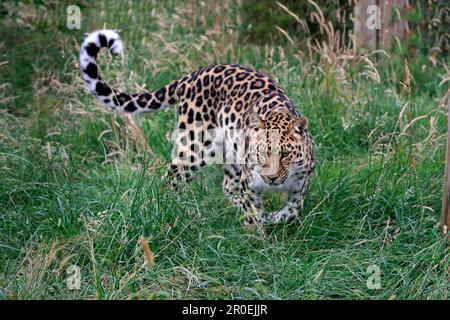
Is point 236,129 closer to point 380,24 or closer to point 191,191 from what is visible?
point 191,191

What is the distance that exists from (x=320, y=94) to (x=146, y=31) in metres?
2.61

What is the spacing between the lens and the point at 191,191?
18.5 ft

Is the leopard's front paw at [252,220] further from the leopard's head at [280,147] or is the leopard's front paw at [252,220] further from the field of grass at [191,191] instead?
the leopard's head at [280,147]

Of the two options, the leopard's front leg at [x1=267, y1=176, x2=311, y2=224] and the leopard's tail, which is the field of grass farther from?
the leopard's tail

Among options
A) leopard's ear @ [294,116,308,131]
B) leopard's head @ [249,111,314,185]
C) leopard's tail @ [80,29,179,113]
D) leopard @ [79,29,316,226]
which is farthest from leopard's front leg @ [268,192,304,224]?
leopard's tail @ [80,29,179,113]

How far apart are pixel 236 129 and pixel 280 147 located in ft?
2.30

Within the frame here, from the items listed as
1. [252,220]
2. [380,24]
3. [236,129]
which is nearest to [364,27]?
[380,24]

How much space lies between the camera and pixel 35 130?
7.27m

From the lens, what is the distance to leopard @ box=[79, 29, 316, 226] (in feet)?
18.7
